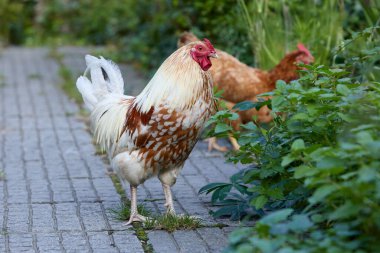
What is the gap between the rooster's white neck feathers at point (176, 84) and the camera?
5.54 m

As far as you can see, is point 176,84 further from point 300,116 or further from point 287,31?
point 287,31

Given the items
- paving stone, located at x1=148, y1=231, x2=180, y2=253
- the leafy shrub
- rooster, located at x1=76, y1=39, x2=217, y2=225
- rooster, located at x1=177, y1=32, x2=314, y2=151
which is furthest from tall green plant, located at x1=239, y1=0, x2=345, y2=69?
paving stone, located at x1=148, y1=231, x2=180, y2=253

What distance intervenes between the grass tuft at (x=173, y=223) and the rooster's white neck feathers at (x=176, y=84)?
0.85m

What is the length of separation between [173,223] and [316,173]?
1.68m

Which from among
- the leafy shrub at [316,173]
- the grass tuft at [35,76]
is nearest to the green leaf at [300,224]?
the leafy shrub at [316,173]

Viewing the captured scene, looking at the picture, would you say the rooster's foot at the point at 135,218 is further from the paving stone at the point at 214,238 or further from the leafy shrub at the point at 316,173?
the leafy shrub at the point at 316,173

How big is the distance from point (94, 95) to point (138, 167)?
0.95 m

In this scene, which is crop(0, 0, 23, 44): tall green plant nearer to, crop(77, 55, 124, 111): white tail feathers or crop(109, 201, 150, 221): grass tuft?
crop(77, 55, 124, 111): white tail feathers

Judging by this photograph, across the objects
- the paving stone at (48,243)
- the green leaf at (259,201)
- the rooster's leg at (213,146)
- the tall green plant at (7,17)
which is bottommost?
the tall green plant at (7,17)

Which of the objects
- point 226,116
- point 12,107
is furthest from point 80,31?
point 226,116

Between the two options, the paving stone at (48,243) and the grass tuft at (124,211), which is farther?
the grass tuft at (124,211)

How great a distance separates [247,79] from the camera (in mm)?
8586

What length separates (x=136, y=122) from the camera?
5.75 metres

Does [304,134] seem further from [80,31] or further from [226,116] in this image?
[80,31]
